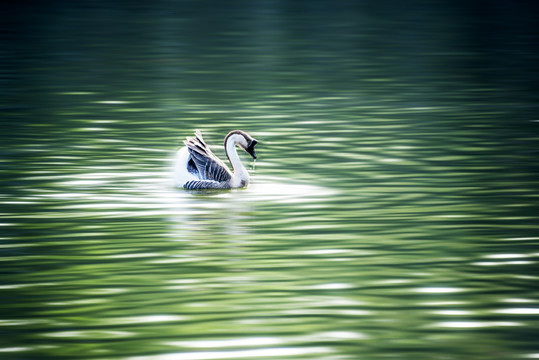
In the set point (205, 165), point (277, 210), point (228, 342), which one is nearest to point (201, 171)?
point (205, 165)

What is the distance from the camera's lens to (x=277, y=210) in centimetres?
1179

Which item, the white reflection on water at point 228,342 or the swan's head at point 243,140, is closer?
the white reflection on water at point 228,342

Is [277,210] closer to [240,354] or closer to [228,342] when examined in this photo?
[228,342]

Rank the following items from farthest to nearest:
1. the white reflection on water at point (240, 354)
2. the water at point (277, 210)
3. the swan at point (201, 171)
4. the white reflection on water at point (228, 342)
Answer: the swan at point (201, 171), the water at point (277, 210), the white reflection on water at point (228, 342), the white reflection on water at point (240, 354)

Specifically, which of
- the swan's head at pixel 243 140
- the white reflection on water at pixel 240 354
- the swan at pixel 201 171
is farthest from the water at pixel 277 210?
the swan's head at pixel 243 140

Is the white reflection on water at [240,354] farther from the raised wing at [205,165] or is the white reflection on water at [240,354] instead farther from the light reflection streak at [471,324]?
the raised wing at [205,165]

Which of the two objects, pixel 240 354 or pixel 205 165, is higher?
pixel 205 165

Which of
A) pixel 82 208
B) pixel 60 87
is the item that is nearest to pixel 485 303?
pixel 82 208

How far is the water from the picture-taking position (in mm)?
8117

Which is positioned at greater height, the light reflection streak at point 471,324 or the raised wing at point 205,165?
the raised wing at point 205,165

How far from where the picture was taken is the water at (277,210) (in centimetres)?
812

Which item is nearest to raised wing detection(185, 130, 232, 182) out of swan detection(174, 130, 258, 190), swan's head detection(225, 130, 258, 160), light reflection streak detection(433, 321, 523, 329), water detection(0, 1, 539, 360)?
swan detection(174, 130, 258, 190)

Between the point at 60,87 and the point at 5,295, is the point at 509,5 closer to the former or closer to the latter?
the point at 60,87

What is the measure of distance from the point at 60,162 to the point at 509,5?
2545 centimetres
